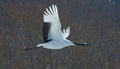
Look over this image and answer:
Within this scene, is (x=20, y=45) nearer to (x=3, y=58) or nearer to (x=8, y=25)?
(x=3, y=58)

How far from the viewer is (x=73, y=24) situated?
991 centimetres

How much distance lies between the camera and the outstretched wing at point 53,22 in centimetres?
410

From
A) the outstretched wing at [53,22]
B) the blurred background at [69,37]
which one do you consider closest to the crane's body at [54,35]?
the outstretched wing at [53,22]

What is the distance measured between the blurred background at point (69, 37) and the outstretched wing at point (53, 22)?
12.2 ft

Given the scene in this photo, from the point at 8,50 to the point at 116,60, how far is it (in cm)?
178

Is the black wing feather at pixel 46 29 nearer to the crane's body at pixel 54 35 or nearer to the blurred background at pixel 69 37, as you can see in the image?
the crane's body at pixel 54 35

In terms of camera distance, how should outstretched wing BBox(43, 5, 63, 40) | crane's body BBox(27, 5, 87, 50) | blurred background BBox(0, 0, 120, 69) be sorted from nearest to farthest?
outstretched wing BBox(43, 5, 63, 40), crane's body BBox(27, 5, 87, 50), blurred background BBox(0, 0, 120, 69)

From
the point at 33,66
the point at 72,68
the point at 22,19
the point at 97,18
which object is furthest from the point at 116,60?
the point at 97,18

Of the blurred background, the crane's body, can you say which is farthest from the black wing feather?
the blurred background

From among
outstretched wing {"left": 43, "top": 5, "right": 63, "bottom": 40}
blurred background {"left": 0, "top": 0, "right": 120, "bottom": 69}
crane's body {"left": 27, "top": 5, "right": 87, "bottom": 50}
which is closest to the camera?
outstretched wing {"left": 43, "top": 5, "right": 63, "bottom": 40}

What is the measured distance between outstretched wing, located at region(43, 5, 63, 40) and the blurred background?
3.71 meters

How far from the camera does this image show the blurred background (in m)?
8.25

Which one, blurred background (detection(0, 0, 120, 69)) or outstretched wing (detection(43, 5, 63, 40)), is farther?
blurred background (detection(0, 0, 120, 69))

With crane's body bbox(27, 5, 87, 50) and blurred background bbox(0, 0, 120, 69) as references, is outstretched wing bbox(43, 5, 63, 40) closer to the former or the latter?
crane's body bbox(27, 5, 87, 50)
